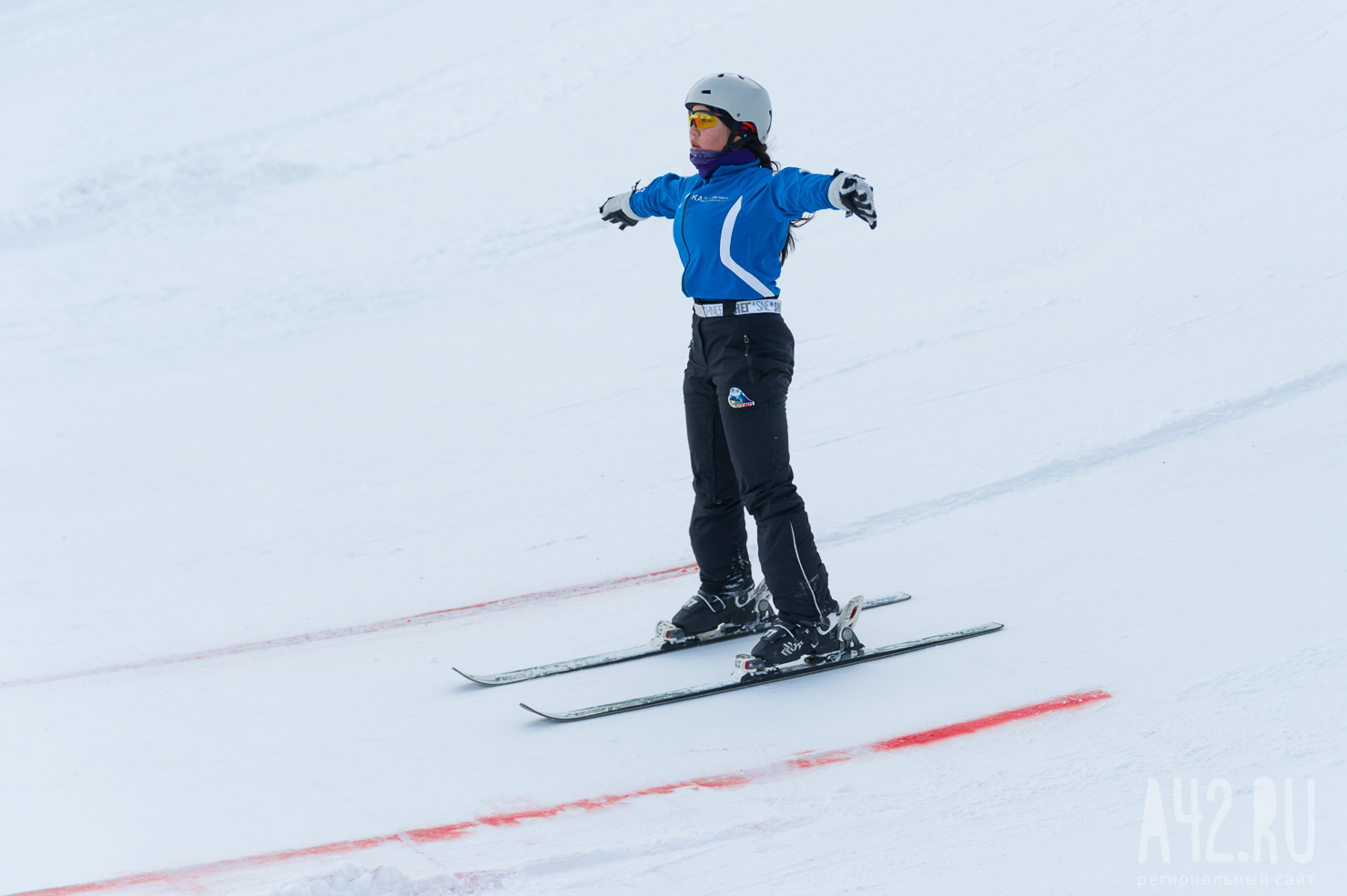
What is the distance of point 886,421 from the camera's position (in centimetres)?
564

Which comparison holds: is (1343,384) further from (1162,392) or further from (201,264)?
(201,264)

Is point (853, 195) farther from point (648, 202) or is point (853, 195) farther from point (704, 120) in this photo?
point (648, 202)

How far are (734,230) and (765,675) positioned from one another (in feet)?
4.37

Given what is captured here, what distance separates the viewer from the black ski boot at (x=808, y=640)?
11.4 ft

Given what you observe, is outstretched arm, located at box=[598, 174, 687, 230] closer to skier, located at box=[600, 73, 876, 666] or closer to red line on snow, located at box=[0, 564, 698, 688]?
skier, located at box=[600, 73, 876, 666]

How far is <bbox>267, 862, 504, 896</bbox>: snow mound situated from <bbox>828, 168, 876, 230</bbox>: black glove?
6.12ft

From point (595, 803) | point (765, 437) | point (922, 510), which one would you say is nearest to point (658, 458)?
point (922, 510)

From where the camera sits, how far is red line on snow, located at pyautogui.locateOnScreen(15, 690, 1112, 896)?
8.67 feet

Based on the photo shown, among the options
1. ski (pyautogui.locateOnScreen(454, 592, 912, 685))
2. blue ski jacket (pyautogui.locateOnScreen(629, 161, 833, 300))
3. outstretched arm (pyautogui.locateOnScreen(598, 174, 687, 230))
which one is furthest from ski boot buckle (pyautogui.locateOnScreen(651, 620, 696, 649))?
outstretched arm (pyautogui.locateOnScreen(598, 174, 687, 230))

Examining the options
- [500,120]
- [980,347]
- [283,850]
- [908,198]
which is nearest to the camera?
[283,850]

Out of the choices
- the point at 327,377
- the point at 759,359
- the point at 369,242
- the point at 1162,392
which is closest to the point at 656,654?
the point at 759,359

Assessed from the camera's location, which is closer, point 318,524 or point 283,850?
point 283,850

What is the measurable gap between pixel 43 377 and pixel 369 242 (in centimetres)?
273

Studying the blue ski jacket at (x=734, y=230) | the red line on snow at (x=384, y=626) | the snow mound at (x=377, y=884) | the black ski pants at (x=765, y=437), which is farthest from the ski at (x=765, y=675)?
the blue ski jacket at (x=734, y=230)
